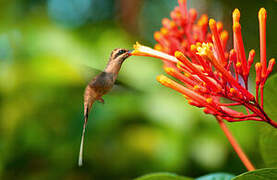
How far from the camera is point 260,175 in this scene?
1.21 m

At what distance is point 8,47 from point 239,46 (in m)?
2.64

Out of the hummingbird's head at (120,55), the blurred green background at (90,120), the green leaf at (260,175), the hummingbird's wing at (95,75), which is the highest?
the hummingbird's head at (120,55)

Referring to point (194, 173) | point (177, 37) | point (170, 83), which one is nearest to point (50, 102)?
point (194, 173)

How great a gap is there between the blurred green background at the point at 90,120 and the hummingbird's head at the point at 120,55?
1.26 m

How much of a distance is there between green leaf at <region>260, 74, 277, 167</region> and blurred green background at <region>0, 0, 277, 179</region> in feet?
5.01

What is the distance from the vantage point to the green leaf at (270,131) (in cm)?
152

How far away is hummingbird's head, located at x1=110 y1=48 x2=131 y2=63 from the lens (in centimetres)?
172

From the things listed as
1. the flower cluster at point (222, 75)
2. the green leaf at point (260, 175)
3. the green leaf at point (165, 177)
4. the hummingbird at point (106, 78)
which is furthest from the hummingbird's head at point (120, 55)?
the green leaf at point (260, 175)

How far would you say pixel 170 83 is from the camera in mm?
1392

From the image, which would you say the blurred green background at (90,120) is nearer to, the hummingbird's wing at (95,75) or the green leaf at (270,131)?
the hummingbird's wing at (95,75)

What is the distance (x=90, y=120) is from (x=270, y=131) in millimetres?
1909

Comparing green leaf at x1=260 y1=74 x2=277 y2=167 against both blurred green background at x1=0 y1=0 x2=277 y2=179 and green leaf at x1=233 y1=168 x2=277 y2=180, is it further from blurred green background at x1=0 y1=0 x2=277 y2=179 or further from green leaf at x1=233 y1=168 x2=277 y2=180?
blurred green background at x1=0 y1=0 x2=277 y2=179

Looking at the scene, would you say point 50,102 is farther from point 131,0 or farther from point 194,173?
point 131,0

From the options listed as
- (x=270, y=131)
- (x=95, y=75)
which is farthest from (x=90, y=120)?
(x=270, y=131)
